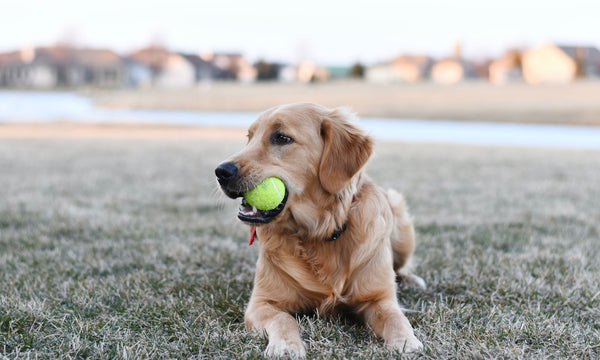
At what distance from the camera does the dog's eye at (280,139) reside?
117 inches

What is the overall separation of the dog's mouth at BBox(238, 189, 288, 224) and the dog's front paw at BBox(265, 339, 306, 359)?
62 cm

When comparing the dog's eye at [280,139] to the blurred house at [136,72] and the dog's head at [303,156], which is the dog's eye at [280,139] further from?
the blurred house at [136,72]

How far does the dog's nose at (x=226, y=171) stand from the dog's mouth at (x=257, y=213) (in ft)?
0.59

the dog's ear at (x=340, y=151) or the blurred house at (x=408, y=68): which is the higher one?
the blurred house at (x=408, y=68)

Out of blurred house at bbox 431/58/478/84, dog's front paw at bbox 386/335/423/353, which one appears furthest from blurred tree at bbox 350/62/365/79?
dog's front paw at bbox 386/335/423/353

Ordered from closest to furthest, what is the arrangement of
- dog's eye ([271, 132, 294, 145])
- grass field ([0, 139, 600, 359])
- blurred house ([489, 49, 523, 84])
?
grass field ([0, 139, 600, 359])
dog's eye ([271, 132, 294, 145])
blurred house ([489, 49, 523, 84])

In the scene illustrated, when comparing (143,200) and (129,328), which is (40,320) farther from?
(143,200)

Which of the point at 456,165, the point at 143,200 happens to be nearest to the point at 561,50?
the point at 456,165

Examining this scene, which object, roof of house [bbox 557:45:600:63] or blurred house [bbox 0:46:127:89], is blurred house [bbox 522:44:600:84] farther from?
blurred house [bbox 0:46:127:89]

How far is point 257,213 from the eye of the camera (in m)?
2.80

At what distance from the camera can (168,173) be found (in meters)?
8.78

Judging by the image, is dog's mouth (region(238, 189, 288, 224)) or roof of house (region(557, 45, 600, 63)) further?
roof of house (region(557, 45, 600, 63))

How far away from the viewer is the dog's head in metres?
2.86

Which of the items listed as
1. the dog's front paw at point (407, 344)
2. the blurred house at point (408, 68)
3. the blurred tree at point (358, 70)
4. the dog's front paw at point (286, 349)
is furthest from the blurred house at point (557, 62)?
the dog's front paw at point (286, 349)
